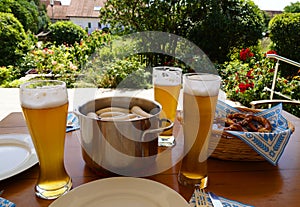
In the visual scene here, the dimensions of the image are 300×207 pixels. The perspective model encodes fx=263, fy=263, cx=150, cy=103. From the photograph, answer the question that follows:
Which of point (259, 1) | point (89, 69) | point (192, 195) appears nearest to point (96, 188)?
point (192, 195)

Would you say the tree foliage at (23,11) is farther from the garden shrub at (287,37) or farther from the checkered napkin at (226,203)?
the checkered napkin at (226,203)

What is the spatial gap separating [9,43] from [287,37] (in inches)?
197

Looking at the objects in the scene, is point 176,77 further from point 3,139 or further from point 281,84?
point 281,84

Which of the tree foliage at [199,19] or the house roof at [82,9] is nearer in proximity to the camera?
the tree foliage at [199,19]

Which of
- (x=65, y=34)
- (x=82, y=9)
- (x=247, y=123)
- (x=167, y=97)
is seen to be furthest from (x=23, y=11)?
(x=247, y=123)

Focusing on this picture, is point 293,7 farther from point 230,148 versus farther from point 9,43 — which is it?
point 230,148

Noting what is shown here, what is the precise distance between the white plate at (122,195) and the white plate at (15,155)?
0.21 meters

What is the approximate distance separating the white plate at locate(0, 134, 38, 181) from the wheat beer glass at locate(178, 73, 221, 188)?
448mm

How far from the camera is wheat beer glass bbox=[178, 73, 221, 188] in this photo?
0.63 metres

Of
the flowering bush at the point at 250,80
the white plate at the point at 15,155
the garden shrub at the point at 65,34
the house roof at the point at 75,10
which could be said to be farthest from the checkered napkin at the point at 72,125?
the garden shrub at the point at 65,34

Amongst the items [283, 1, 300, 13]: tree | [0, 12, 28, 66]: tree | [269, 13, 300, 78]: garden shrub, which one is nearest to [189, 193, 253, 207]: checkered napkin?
[269, 13, 300, 78]: garden shrub

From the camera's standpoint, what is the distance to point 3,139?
92 centimetres

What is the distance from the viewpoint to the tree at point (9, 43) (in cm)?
509

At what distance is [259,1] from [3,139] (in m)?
5.00
